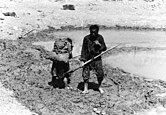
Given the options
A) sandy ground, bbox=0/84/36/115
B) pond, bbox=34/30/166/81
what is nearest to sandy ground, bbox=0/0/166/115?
pond, bbox=34/30/166/81

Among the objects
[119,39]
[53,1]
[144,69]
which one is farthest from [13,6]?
[144,69]

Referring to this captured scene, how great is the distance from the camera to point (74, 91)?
8.33 m

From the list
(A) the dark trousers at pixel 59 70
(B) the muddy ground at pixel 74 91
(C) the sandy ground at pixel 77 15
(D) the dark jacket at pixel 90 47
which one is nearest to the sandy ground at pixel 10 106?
(B) the muddy ground at pixel 74 91

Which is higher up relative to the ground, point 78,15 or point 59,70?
point 78,15

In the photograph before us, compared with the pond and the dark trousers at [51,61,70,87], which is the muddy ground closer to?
the dark trousers at [51,61,70,87]

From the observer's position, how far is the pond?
1070cm

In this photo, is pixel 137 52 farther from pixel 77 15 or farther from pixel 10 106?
pixel 10 106

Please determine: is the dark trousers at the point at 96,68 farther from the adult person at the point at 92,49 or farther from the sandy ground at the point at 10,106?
the sandy ground at the point at 10,106

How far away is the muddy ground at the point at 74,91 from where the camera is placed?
7457mm

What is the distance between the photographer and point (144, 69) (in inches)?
424

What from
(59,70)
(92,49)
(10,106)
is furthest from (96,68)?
(10,106)

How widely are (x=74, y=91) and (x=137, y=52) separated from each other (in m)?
5.03

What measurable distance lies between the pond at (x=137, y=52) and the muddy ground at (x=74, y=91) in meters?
0.74

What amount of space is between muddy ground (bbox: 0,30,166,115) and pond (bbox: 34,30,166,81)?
29.0 inches
